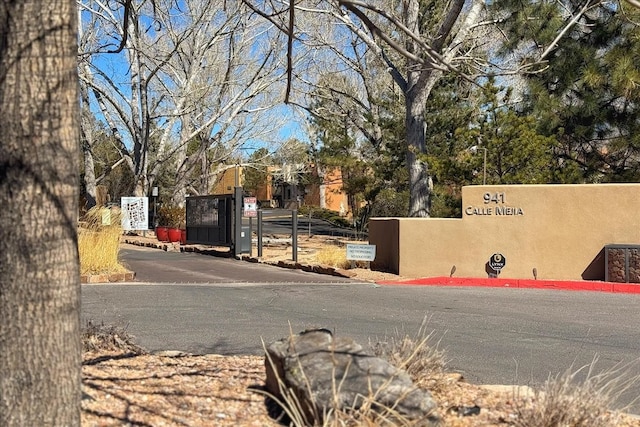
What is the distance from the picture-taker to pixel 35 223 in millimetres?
3209

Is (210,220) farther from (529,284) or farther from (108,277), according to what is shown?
(529,284)

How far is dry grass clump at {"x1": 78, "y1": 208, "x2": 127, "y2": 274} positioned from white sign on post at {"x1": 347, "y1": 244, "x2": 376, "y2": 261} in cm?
504

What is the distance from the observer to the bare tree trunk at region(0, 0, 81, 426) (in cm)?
320

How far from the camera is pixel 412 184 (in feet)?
76.0

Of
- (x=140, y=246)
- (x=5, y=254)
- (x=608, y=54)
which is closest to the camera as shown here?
(x=5, y=254)

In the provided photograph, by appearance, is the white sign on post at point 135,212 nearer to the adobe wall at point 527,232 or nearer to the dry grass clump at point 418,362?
the adobe wall at point 527,232

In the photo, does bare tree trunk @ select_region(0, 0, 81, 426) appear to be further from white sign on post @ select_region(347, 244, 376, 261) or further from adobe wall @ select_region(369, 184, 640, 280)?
adobe wall @ select_region(369, 184, 640, 280)

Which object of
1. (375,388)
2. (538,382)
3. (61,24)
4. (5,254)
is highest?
A: (61,24)

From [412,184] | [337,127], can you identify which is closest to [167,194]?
[337,127]

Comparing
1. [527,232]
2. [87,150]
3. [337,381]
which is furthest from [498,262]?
[87,150]

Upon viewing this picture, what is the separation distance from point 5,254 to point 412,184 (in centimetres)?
2047

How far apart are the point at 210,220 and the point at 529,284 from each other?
12.1 metres

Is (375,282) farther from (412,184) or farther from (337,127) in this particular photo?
(337,127)

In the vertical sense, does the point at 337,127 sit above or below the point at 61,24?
above
